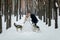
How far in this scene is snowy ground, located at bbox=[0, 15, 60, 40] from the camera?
7.22 ft

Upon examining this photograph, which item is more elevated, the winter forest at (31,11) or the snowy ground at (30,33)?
the winter forest at (31,11)

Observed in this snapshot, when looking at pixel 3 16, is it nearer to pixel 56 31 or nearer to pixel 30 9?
pixel 30 9

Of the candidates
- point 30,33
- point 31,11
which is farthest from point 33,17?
point 30,33

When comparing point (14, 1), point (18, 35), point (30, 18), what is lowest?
point (18, 35)

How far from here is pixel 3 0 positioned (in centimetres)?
244

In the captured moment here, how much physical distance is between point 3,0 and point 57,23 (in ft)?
2.46

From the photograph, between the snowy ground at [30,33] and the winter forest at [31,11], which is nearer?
the snowy ground at [30,33]

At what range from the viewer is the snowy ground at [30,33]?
220 cm

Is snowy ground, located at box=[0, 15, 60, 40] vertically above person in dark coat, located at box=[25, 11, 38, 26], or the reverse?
person in dark coat, located at box=[25, 11, 38, 26]

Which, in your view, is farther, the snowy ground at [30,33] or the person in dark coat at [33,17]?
the person in dark coat at [33,17]

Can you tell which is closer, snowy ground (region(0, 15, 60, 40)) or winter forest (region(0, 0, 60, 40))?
snowy ground (region(0, 15, 60, 40))

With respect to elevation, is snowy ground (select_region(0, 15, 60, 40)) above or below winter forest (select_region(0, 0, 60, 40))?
below

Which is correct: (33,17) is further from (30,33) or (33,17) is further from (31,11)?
(30,33)

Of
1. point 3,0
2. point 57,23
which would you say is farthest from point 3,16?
point 57,23
